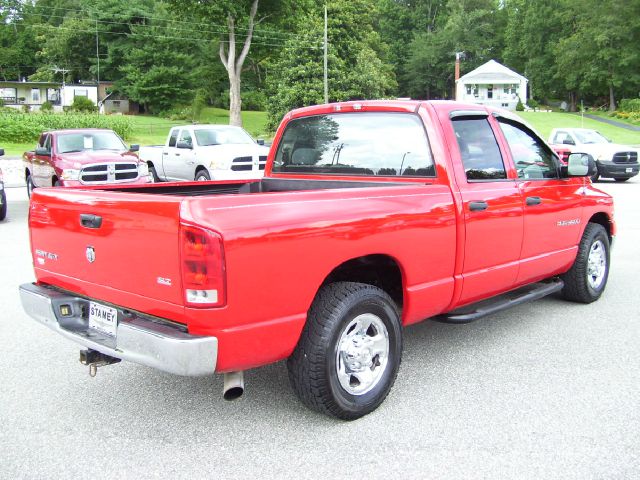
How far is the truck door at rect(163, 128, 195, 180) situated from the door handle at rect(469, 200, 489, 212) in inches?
517

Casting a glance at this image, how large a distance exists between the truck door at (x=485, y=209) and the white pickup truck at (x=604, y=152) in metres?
16.8

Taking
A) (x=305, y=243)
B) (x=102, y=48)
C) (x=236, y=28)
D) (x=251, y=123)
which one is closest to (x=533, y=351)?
(x=305, y=243)

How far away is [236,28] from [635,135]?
32414 millimetres

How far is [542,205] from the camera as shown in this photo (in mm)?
5348

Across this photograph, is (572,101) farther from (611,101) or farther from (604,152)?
(604,152)

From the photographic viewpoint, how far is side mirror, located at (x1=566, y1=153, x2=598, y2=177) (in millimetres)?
5613

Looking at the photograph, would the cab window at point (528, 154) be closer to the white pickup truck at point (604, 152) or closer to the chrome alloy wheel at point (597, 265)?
the chrome alloy wheel at point (597, 265)

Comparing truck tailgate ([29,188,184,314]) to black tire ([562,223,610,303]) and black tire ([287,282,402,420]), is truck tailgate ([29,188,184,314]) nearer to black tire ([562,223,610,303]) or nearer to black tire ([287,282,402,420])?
black tire ([287,282,402,420])

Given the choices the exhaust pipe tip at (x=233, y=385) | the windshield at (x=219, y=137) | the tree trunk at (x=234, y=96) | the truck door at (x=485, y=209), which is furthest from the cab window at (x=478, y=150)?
the tree trunk at (x=234, y=96)

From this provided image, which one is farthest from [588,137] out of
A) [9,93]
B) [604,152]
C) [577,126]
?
[9,93]

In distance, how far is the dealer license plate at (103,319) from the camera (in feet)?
11.7

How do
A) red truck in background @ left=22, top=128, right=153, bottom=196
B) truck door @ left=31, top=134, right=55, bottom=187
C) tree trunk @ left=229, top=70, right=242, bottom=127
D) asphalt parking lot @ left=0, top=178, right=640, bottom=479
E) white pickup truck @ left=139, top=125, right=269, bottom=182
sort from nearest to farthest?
asphalt parking lot @ left=0, top=178, right=640, bottom=479, red truck in background @ left=22, top=128, right=153, bottom=196, truck door @ left=31, top=134, right=55, bottom=187, white pickup truck @ left=139, top=125, right=269, bottom=182, tree trunk @ left=229, top=70, right=242, bottom=127

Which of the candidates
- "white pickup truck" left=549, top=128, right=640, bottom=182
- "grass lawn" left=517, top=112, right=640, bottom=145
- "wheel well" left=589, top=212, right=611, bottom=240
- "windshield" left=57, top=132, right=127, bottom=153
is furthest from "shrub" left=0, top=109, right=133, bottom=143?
"wheel well" left=589, top=212, right=611, bottom=240

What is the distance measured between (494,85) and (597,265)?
85175 millimetres
